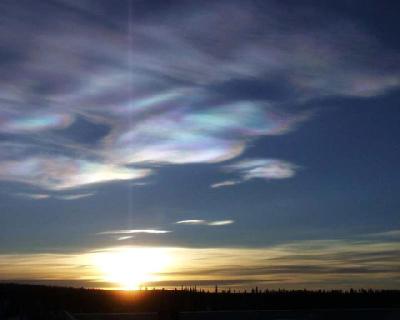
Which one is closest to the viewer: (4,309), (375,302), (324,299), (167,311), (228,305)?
(167,311)

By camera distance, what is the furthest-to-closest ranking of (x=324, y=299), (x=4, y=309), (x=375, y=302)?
1. (x=324, y=299)
2. (x=375, y=302)
3. (x=4, y=309)

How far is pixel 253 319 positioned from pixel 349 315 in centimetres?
770

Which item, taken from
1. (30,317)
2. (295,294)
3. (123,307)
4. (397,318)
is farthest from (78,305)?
(295,294)

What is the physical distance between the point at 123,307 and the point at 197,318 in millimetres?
24069

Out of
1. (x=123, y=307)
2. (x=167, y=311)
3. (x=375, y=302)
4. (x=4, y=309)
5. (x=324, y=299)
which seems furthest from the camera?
(x=324, y=299)

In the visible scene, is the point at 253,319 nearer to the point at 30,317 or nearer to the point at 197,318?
the point at 197,318

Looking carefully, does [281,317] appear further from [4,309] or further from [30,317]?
[4,309]

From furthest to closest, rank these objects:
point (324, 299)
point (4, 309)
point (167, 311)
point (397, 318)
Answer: point (324, 299), point (4, 309), point (397, 318), point (167, 311)

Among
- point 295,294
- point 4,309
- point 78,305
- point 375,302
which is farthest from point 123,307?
point 295,294

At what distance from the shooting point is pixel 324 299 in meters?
94.9

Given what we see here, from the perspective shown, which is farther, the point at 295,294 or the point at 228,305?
the point at 295,294

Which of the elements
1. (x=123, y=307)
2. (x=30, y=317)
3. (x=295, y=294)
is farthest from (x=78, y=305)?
(x=295, y=294)

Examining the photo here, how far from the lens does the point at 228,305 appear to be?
80188 millimetres

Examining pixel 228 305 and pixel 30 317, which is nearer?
pixel 30 317
